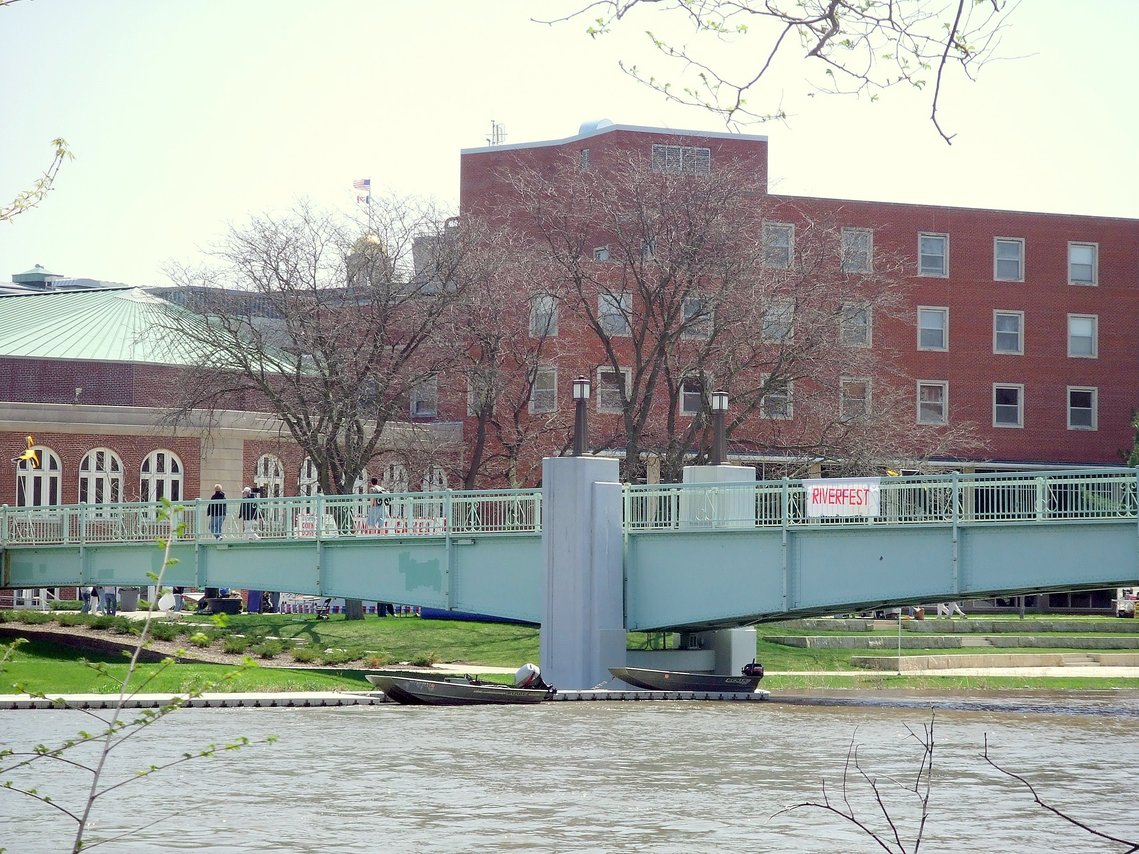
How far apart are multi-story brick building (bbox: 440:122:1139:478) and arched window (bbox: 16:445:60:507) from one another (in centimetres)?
2163

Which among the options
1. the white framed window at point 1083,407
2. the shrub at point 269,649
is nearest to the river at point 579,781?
the shrub at point 269,649

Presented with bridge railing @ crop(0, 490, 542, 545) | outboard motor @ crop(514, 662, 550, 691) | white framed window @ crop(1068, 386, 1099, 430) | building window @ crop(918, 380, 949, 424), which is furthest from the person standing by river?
white framed window @ crop(1068, 386, 1099, 430)

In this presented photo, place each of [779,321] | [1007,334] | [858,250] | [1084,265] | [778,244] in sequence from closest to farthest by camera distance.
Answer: [779,321] < [858,250] < [778,244] < [1007,334] < [1084,265]

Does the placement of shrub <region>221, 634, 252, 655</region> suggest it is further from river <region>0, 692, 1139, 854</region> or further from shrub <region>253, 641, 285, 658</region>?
river <region>0, 692, 1139, 854</region>

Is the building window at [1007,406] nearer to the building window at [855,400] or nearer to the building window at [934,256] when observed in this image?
the building window at [934,256]

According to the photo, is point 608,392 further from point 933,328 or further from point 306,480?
point 933,328

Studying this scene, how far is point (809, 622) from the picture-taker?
187ft

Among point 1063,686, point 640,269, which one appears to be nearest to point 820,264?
point 640,269

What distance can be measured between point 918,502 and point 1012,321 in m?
39.2

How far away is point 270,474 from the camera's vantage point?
68938 mm

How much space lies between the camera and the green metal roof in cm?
6969

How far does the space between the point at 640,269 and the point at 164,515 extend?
47.3 meters

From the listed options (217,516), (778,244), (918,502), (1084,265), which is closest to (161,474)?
(217,516)

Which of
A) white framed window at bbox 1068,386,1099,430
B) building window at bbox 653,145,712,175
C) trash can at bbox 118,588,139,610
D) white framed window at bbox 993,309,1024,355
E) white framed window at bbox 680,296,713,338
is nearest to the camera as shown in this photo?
white framed window at bbox 680,296,713,338
